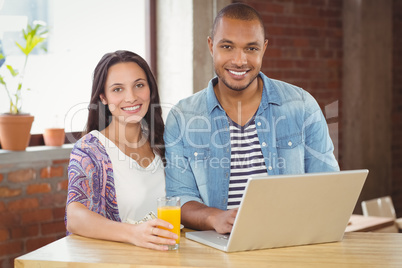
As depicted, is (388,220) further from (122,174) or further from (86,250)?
(86,250)

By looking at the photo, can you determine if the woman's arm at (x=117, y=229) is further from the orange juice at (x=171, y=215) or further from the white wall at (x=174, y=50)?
the white wall at (x=174, y=50)

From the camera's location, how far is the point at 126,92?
2205mm

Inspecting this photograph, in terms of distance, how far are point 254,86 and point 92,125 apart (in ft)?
A: 2.19

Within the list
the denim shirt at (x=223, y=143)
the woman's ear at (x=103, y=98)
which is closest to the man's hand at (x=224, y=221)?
the denim shirt at (x=223, y=143)

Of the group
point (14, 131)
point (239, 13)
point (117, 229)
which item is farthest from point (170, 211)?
point (14, 131)

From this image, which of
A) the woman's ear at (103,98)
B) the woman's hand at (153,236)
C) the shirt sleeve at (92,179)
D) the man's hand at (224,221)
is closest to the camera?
the woman's hand at (153,236)

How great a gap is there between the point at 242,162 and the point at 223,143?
103 mm

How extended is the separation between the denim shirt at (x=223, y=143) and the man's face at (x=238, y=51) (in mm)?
112

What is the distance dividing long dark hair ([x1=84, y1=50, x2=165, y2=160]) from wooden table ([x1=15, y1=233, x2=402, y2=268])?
64 centimetres

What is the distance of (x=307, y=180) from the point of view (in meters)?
1.58

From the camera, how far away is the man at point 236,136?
2197mm

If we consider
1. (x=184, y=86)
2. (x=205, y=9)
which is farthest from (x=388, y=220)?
(x=205, y=9)

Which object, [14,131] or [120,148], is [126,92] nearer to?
[120,148]

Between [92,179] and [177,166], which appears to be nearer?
[92,179]
